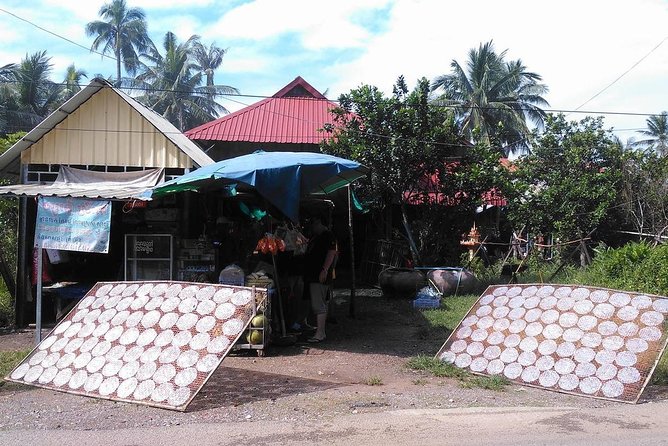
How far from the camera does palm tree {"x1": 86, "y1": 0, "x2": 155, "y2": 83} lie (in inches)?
1921

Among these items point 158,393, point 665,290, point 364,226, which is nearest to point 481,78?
point 364,226

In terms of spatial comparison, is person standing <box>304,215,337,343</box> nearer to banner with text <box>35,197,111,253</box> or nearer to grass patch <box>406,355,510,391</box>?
grass patch <box>406,355,510,391</box>

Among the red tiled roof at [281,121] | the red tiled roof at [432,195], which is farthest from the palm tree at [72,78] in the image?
the red tiled roof at [432,195]

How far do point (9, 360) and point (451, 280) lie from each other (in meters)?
9.14

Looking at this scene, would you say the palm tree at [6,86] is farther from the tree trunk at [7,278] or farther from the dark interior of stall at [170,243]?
the dark interior of stall at [170,243]

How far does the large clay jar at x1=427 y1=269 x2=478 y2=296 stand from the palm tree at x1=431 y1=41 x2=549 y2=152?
17607mm

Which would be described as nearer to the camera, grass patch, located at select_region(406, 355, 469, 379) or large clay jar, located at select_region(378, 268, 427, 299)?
grass patch, located at select_region(406, 355, 469, 379)

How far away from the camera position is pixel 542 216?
16172 millimetres

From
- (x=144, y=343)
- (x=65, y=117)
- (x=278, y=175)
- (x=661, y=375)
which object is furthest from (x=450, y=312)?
(x=65, y=117)

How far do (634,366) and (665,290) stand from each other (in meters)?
5.87

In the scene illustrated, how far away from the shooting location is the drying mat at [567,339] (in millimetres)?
6371

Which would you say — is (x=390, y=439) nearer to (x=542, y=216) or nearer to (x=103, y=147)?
(x=103, y=147)

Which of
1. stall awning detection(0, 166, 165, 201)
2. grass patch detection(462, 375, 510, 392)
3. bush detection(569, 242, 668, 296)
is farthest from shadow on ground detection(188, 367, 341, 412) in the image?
bush detection(569, 242, 668, 296)

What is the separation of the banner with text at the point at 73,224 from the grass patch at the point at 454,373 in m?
4.66
